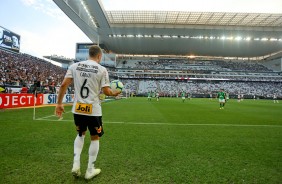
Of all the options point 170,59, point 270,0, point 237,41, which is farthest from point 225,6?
point 170,59

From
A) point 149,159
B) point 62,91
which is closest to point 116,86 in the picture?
point 62,91

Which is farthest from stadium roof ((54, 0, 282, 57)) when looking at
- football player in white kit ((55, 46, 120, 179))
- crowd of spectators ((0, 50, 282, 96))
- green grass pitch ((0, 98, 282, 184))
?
football player in white kit ((55, 46, 120, 179))

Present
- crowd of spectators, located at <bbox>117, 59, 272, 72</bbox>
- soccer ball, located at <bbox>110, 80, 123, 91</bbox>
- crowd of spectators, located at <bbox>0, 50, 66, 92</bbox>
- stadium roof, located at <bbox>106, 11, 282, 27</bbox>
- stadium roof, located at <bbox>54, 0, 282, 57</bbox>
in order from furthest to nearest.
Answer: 1. crowd of spectators, located at <bbox>117, 59, 272, 72</bbox>
2. stadium roof, located at <bbox>106, 11, 282, 27</bbox>
3. stadium roof, located at <bbox>54, 0, 282, 57</bbox>
4. crowd of spectators, located at <bbox>0, 50, 66, 92</bbox>
5. soccer ball, located at <bbox>110, 80, 123, 91</bbox>

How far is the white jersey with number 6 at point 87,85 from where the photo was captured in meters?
3.66

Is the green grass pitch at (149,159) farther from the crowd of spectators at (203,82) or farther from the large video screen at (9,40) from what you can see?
the crowd of spectators at (203,82)

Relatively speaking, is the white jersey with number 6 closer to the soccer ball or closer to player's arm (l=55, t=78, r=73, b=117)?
player's arm (l=55, t=78, r=73, b=117)

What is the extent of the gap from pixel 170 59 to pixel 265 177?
80384mm

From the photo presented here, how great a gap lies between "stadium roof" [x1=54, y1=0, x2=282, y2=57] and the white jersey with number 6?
33.2m

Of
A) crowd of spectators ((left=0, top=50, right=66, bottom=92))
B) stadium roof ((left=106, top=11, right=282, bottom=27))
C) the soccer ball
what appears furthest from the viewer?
stadium roof ((left=106, top=11, right=282, bottom=27))

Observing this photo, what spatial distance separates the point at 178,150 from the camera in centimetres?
540

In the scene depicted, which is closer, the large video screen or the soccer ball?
the soccer ball

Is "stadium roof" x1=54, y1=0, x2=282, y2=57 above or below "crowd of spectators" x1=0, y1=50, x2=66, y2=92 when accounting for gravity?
above

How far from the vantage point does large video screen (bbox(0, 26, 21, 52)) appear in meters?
34.9

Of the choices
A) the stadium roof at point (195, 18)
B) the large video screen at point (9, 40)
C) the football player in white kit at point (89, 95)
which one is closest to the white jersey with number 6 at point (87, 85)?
the football player in white kit at point (89, 95)
